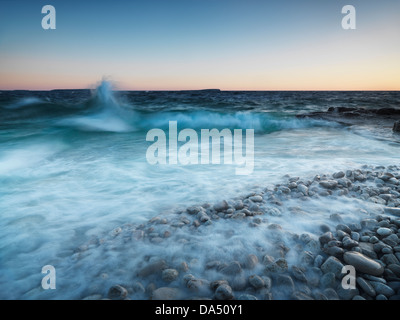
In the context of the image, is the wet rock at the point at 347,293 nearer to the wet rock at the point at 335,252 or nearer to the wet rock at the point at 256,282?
the wet rock at the point at 335,252

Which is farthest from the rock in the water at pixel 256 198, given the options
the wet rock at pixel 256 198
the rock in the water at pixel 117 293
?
the rock in the water at pixel 117 293

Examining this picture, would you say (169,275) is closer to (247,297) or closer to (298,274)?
(247,297)

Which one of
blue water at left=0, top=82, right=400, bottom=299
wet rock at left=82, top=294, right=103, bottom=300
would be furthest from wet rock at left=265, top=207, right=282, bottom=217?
wet rock at left=82, top=294, right=103, bottom=300

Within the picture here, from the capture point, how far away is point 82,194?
3.42 m

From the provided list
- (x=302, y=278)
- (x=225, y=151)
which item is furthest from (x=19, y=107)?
(x=302, y=278)

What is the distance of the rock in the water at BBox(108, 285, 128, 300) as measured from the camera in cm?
153

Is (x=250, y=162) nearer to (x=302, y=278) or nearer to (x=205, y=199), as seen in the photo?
(x=205, y=199)

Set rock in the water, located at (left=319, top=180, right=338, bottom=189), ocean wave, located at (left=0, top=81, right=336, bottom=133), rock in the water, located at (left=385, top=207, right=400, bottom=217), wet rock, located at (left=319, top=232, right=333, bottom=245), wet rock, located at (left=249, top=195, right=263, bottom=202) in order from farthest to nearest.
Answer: ocean wave, located at (left=0, top=81, right=336, bottom=133) → rock in the water, located at (left=319, top=180, right=338, bottom=189) → wet rock, located at (left=249, top=195, right=263, bottom=202) → rock in the water, located at (left=385, top=207, right=400, bottom=217) → wet rock, located at (left=319, top=232, right=333, bottom=245)

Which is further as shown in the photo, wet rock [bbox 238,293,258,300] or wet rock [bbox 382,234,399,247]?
wet rock [bbox 382,234,399,247]

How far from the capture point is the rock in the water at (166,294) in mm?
1521

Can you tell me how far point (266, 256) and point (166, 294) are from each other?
2.62 feet

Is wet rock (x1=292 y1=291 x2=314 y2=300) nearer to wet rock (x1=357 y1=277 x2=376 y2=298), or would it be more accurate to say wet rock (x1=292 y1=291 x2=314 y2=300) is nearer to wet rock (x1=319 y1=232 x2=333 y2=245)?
wet rock (x1=357 y1=277 x2=376 y2=298)
